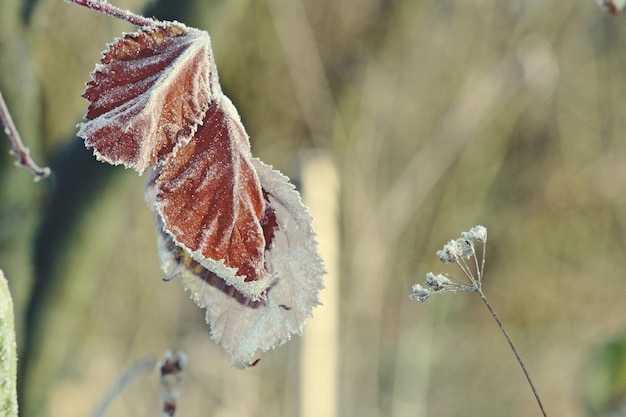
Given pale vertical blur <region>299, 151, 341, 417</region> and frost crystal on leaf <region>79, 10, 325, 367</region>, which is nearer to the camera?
frost crystal on leaf <region>79, 10, 325, 367</region>

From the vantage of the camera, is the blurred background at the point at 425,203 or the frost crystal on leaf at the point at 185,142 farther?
the blurred background at the point at 425,203

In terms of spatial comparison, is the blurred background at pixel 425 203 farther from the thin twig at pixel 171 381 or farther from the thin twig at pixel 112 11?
the thin twig at pixel 112 11

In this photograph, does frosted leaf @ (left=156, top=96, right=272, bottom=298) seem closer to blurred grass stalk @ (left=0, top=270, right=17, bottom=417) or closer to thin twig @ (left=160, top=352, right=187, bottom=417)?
blurred grass stalk @ (left=0, top=270, right=17, bottom=417)

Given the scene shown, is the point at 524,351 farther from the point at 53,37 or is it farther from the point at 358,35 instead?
the point at 53,37

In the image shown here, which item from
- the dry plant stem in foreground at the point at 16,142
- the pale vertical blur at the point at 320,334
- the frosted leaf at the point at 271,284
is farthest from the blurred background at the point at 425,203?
the frosted leaf at the point at 271,284

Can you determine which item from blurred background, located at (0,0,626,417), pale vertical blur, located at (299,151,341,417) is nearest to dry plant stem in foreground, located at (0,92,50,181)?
pale vertical blur, located at (299,151,341,417)

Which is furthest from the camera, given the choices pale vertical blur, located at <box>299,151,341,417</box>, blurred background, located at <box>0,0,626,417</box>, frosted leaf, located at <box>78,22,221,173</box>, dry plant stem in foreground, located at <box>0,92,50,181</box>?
blurred background, located at <box>0,0,626,417</box>
